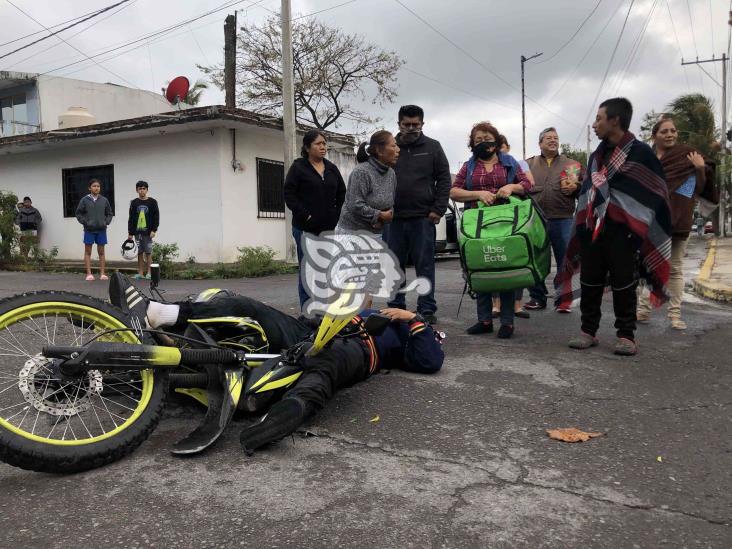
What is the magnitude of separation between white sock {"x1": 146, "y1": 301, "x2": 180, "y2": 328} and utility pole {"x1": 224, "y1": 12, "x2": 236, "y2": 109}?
15465mm

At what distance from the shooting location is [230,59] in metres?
17.4

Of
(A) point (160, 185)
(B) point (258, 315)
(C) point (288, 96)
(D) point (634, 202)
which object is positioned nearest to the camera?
(B) point (258, 315)

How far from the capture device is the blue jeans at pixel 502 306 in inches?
182

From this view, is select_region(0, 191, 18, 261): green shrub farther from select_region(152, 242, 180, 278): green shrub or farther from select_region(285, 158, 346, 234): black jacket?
select_region(285, 158, 346, 234): black jacket

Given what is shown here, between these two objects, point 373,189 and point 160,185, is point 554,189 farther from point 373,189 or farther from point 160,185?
point 160,185

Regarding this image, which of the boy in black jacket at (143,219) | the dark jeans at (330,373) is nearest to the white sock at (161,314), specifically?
the dark jeans at (330,373)

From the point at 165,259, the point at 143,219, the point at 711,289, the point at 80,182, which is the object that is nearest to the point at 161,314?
the point at 711,289

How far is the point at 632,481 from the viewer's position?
Answer: 2.16 meters

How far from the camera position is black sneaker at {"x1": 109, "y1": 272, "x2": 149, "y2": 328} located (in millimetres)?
2604

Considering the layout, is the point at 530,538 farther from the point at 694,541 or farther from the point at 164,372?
the point at 164,372

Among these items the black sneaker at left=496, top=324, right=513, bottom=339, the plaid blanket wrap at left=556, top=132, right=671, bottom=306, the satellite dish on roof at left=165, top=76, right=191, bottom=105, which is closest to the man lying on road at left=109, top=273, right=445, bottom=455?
the black sneaker at left=496, top=324, right=513, bottom=339

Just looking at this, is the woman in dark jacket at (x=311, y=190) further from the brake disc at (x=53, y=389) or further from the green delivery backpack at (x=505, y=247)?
the brake disc at (x=53, y=389)

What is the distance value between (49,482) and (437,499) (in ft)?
4.73

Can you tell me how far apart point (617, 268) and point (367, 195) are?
192 centimetres
